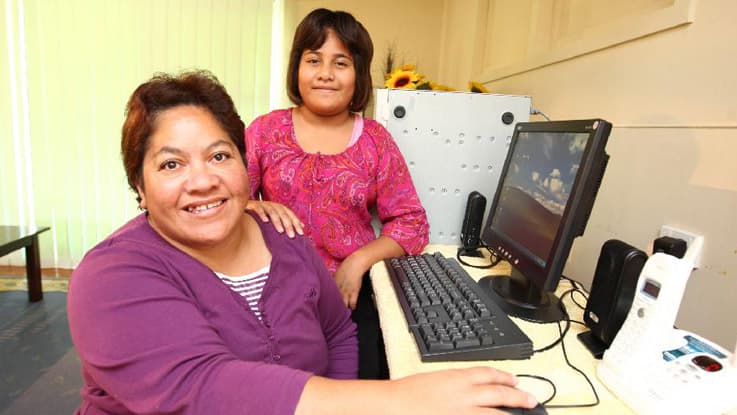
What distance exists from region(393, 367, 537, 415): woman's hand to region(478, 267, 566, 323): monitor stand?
32 centimetres

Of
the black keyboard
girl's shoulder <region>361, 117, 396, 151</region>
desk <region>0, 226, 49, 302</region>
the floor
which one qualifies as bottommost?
the floor

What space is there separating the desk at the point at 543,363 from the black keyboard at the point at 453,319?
0.06ft

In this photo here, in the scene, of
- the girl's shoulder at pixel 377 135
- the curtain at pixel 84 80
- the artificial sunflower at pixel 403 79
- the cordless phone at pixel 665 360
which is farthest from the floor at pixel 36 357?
the cordless phone at pixel 665 360

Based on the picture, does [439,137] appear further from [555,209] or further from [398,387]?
[398,387]

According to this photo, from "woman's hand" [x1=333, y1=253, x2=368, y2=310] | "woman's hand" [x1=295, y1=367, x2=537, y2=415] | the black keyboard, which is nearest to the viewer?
"woman's hand" [x1=295, y1=367, x2=537, y2=415]

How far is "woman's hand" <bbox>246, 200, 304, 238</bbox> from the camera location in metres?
0.95

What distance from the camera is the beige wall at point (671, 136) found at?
0.84 meters

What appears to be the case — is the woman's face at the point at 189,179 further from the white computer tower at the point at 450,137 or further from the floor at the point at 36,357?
the floor at the point at 36,357

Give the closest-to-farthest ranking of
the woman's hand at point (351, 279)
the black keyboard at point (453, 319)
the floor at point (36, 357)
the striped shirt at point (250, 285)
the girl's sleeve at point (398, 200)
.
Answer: the black keyboard at point (453, 319) < the striped shirt at point (250, 285) < the woman's hand at point (351, 279) < the girl's sleeve at point (398, 200) < the floor at point (36, 357)

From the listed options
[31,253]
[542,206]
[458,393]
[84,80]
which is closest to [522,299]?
[542,206]

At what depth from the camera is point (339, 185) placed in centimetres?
123

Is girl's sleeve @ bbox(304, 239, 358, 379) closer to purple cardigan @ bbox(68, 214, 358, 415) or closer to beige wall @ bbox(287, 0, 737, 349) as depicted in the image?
purple cardigan @ bbox(68, 214, 358, 415)

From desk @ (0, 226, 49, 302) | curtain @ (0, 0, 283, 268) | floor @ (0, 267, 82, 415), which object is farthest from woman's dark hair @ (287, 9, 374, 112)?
desk @ (0, 226, 49, 302)

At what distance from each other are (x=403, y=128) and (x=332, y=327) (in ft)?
2.23
